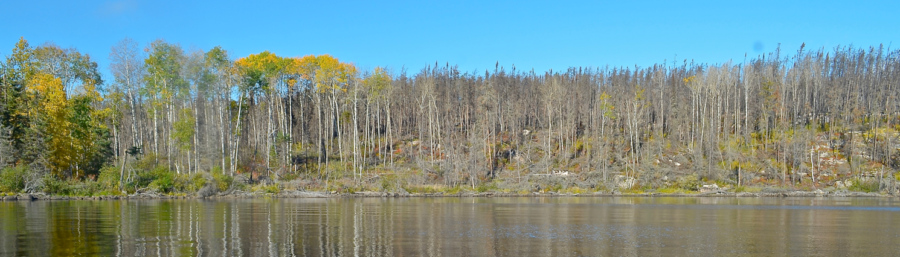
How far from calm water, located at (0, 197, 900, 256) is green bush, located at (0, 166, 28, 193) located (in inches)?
724

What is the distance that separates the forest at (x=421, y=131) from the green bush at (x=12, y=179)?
0.16 meters

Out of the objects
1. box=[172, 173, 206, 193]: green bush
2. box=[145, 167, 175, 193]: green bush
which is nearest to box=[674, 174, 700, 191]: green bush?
box=[172, 173, 206, 193]: green bush

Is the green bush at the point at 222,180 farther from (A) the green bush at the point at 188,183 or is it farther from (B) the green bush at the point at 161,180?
(B) the green bush at the point at 161,180

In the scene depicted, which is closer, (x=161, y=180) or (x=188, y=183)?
(x=161, y=180)

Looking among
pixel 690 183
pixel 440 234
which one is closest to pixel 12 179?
pixel 440 234

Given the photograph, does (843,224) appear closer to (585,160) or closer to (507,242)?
(507,242)

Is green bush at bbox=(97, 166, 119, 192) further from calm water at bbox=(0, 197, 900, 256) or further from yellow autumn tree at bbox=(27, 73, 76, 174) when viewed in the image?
calm water at bbox=(0, 197, 900, 256)

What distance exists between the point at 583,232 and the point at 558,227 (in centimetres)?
215

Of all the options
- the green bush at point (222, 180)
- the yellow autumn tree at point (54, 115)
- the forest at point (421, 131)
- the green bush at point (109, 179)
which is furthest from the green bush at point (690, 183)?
the yellow autumn tree at point (54, 115)

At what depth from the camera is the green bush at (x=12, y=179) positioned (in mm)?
49375

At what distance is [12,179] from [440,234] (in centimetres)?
4259

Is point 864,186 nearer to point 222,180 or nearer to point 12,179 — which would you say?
point 222,180

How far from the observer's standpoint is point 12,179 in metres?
49.6

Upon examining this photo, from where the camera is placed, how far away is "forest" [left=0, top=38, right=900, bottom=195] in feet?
180
